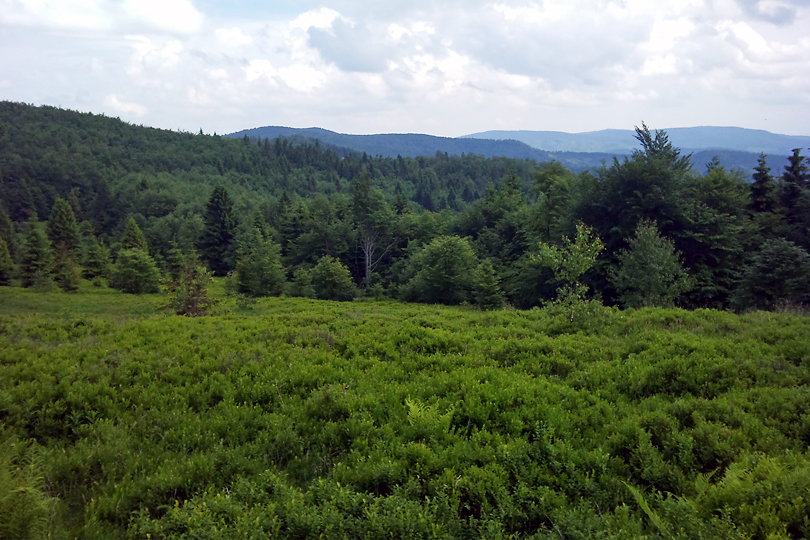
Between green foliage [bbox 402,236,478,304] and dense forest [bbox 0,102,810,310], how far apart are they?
0.49 feet

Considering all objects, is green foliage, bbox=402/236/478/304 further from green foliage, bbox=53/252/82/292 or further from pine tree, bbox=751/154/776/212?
green foliage, bbox=53/252/82/292

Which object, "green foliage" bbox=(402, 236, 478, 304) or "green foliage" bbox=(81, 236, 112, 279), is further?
"green foliage" bbox=(81, 236, 112, 279)

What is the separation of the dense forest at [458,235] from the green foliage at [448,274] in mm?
151

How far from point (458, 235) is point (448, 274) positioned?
11.4m

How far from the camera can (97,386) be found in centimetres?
793

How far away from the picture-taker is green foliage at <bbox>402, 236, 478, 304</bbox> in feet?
143

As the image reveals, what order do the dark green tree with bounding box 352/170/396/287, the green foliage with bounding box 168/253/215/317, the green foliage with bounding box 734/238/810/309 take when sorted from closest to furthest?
the green foliage with bounding box 734/238/810/309
the green foliage with bounding box 168/253/215/317
the dark green tree with bounding box 352/170/396/287

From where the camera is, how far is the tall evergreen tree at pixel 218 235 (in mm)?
74500

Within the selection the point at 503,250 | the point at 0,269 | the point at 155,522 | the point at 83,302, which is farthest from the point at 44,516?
the point at 0,269

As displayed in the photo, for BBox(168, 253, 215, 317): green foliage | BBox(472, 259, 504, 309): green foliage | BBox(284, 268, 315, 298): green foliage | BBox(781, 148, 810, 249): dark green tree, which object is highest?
BBox(781, 148, 810, 249): dark green tree

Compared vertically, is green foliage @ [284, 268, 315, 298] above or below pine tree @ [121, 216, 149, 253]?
below

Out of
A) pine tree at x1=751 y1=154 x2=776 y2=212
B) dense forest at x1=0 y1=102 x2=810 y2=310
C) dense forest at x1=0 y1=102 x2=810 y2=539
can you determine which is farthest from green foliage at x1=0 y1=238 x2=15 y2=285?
pine tree at x1=751 y1=154 x2=776 y2=212

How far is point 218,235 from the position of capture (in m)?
75.2

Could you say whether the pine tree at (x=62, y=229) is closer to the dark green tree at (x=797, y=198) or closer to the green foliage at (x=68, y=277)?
the green foliage at (x=68, y=277)
